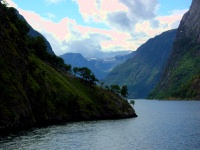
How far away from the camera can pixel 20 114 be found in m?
115

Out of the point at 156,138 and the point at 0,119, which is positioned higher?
the point at 0,119

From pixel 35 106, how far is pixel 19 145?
175 feet

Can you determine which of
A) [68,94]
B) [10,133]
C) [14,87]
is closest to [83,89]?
[68,94]

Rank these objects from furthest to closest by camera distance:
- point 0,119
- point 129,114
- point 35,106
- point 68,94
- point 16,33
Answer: point 129,114
point 68,94
point 16,33
point 35,106
point 0,119

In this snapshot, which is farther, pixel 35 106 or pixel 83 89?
pixel 83 89

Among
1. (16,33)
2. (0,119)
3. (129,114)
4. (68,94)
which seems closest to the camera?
(0,119)

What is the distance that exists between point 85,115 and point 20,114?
5771 cm

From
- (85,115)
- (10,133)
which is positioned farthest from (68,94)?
(10,133)

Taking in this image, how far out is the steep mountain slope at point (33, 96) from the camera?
111938 millimetres

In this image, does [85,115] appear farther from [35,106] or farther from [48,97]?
[35,106]

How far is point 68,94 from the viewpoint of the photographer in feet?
547

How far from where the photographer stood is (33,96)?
137m

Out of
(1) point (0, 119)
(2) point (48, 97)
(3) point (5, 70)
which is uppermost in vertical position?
(3) point (5, 70)

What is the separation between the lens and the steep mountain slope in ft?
367
